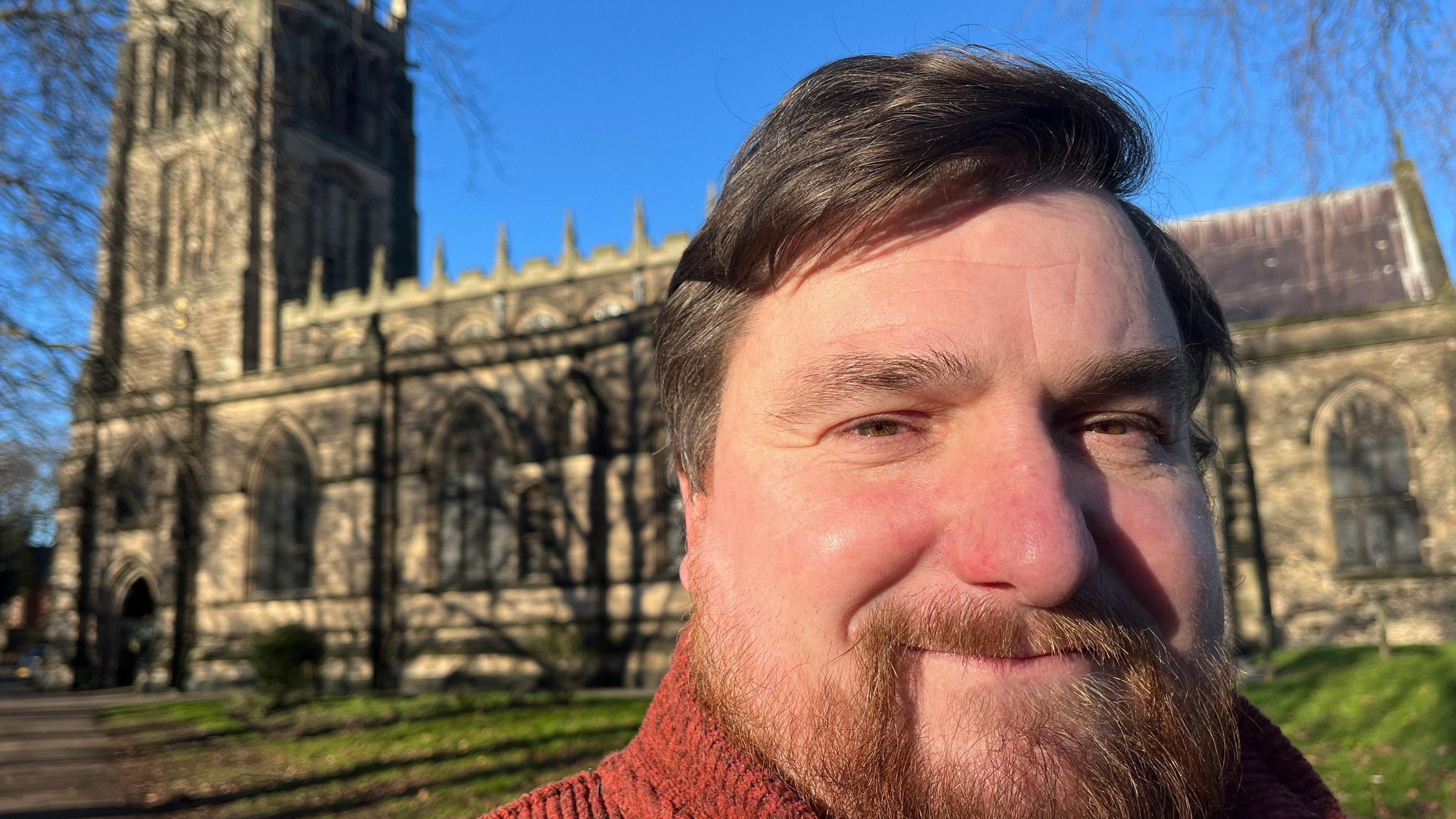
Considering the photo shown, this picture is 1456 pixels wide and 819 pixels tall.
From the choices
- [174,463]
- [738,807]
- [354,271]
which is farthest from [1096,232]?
[354,271]

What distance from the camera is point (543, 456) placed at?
58.3 feet

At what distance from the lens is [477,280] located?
30.9 meters

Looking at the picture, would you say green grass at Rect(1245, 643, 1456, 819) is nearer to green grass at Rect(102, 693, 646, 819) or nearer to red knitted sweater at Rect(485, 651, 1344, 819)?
red knitted sweater at Rect(485, 651, 1344, 819)

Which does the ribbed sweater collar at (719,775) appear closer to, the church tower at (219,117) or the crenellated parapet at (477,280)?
the church tower at (219,117)

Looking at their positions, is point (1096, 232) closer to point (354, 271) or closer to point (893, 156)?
point (893, 156)

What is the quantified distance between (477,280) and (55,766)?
21883mm

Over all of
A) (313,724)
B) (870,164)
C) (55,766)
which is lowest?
(313,724)

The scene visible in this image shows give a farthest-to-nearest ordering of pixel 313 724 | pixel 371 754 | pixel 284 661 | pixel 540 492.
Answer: pixel 540 492 → pixel 284 661 → pixel 313 724 → pixel 371 754

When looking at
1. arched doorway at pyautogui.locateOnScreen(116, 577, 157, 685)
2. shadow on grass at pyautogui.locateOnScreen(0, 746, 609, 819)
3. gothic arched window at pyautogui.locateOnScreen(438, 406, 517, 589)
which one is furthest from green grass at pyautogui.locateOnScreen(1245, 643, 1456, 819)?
→ arched doorway at pyautogui.locateOnScreen(116, 577, 157, 685)

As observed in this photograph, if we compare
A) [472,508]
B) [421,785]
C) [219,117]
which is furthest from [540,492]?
[219,117]

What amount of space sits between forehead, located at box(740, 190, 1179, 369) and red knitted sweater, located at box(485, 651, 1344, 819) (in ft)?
1.42

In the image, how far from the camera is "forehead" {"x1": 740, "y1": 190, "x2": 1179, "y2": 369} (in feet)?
3.07

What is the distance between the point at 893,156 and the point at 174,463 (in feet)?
34.5

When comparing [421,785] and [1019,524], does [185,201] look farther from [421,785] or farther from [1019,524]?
[1019,524]
